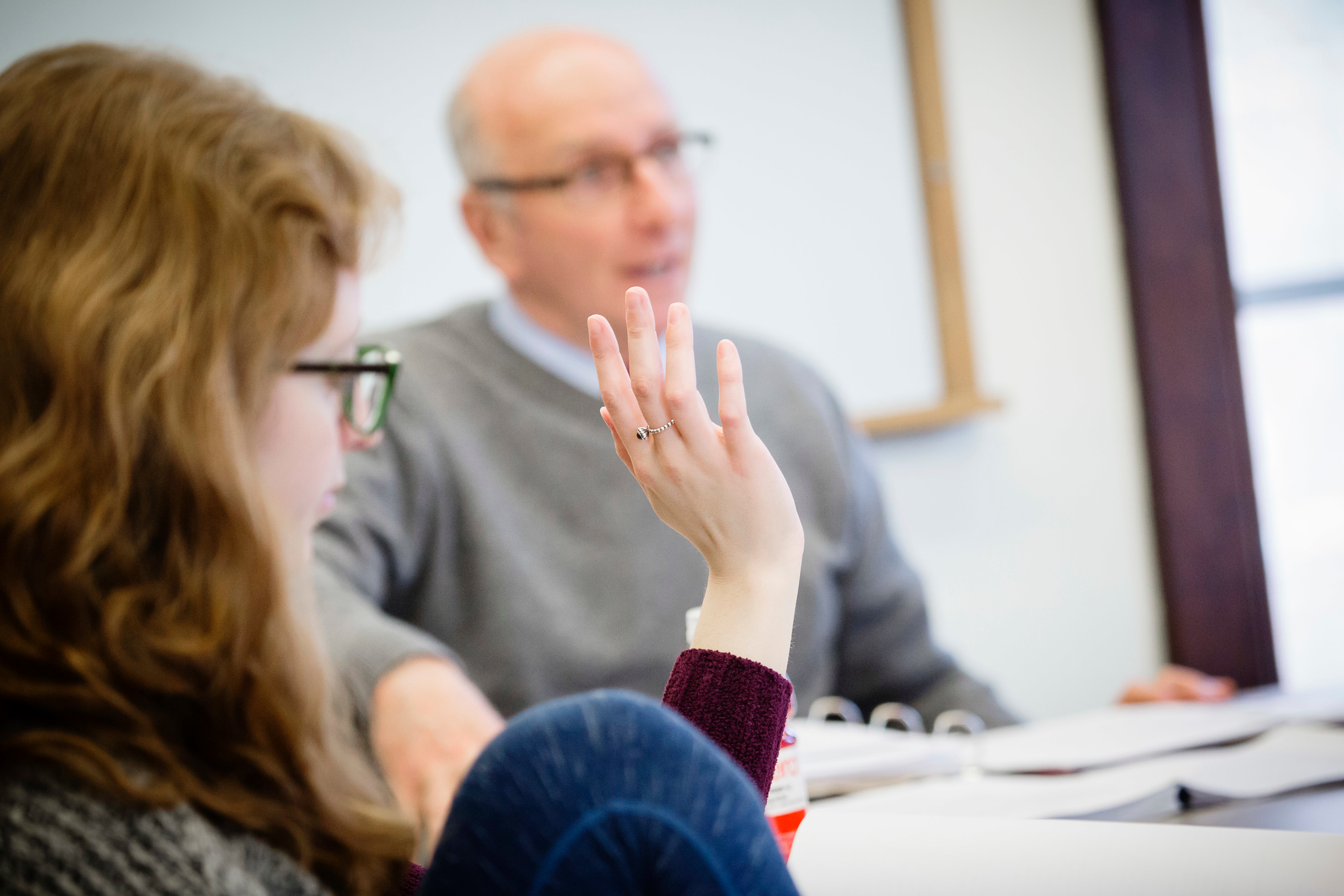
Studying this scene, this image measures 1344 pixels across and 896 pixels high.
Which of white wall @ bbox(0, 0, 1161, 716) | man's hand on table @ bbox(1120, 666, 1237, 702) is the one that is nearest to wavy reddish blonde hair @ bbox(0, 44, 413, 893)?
man's hand on table @ bbox(1120, 666, 1237, 702)

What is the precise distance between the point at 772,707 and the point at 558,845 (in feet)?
0.52

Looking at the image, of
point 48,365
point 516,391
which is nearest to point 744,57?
point 516,391

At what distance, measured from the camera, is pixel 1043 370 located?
1706 mm

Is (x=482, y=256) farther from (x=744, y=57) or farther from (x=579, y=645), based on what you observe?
(x=579, y=645)

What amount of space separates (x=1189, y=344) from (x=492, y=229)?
1.11m

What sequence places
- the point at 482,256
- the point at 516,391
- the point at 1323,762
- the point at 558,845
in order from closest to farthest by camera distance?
the point at 558,845, the point at 1323,762, the point at 516,391, the point at 482,256

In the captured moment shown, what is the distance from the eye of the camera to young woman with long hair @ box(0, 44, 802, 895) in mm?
371

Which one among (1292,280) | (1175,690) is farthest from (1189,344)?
(1175,690)

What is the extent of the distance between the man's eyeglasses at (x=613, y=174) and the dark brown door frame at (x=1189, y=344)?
0.88 meters

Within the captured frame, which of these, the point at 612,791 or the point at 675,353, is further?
the point at 675,353

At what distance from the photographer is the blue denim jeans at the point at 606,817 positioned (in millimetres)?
364

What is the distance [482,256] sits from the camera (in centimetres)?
147

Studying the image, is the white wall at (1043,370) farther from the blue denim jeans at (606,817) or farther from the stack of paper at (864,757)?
the blue denim jeans at (606,817)

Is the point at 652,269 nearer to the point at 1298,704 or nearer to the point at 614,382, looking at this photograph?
the point at 614,382
